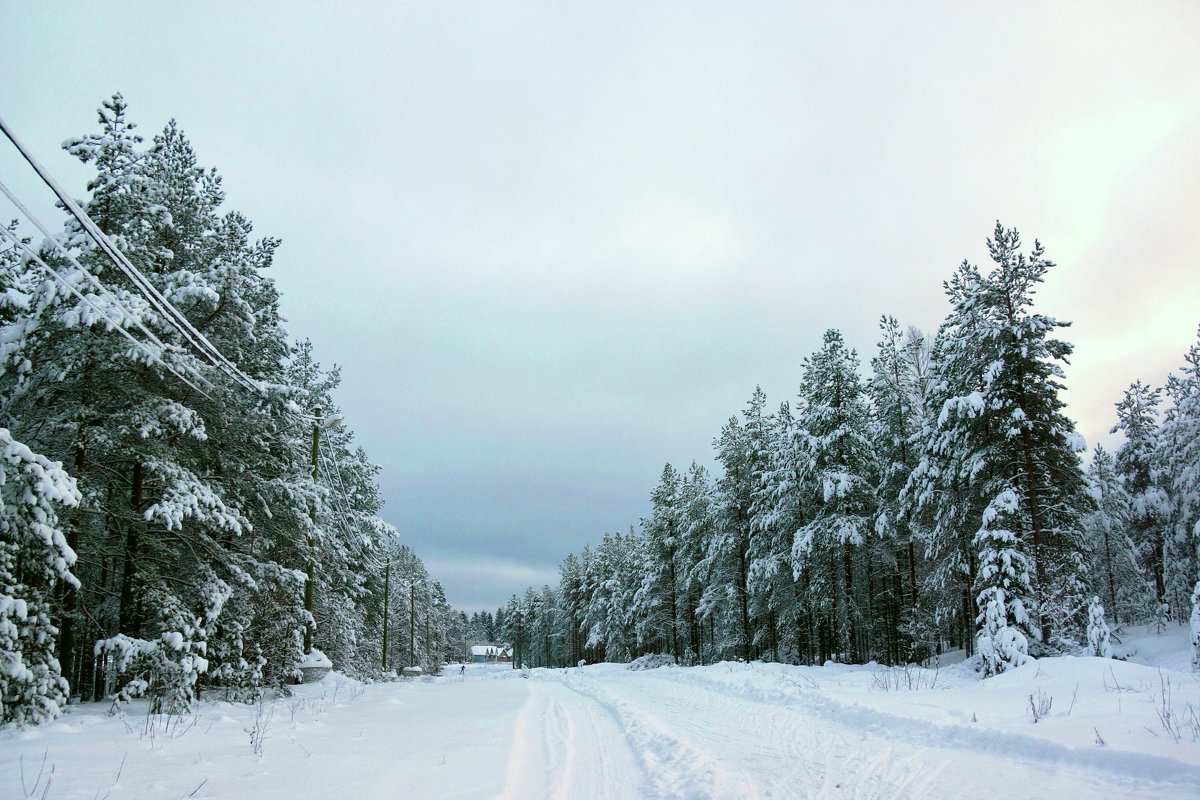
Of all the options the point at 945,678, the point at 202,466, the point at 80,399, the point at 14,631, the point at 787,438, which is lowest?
the point at 945,678

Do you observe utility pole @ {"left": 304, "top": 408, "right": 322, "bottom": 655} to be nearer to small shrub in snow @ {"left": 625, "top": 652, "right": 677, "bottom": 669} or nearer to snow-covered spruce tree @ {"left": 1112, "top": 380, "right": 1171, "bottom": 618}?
small shrub in snow @ {"left": 625, "top": 652, "right": 677, "bottom": 669}

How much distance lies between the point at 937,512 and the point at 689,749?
17.5 metres

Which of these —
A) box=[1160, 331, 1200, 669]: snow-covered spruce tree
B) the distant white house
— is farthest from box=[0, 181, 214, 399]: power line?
the distant white house

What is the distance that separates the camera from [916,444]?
2523 centimetres

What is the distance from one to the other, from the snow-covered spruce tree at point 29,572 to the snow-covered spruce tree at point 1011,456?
20559 millimetres

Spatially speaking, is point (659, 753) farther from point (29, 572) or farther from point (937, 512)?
point (937, 512)

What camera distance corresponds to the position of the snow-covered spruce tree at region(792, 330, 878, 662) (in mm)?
26125

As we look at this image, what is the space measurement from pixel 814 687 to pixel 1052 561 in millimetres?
8808

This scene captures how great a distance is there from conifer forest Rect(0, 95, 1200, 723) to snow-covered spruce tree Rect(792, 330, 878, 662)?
134 mm

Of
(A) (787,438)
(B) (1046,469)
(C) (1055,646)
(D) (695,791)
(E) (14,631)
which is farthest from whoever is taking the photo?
(A) (787,438)

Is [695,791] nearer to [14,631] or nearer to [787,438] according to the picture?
[14,631]

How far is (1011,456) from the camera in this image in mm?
19984

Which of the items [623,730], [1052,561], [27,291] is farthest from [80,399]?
[1052,561]

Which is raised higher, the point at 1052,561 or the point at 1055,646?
the point at 1052,561
